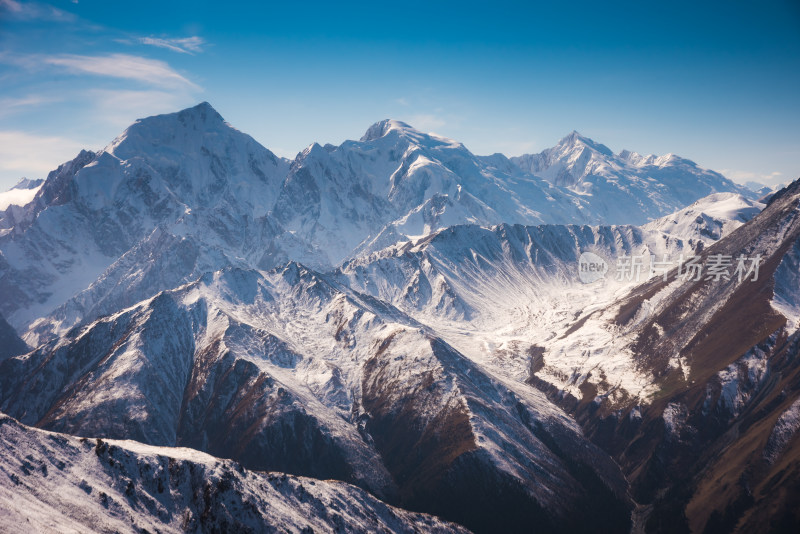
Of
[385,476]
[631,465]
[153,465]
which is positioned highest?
[153,465]

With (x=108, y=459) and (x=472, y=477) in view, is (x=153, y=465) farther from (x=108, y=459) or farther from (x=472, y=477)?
(x=472, y=477)

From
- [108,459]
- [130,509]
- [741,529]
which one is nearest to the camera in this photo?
[130,509]

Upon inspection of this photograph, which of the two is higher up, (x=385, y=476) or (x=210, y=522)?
(x=210, y=522)

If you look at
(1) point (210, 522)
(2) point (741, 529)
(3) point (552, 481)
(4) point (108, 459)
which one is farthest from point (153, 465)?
(2) point (741, 529)

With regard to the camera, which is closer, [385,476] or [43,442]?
[43,442]

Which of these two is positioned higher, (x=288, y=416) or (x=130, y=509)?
(x=130, y=509)

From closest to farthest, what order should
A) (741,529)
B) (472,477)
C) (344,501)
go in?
(344,501) → (741,529) → (472,477)

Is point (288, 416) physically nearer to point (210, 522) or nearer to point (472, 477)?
point (472, 477)

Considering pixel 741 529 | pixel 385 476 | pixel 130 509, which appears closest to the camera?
pixel 130 509

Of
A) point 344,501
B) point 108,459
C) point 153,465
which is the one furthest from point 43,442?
point 344,501
